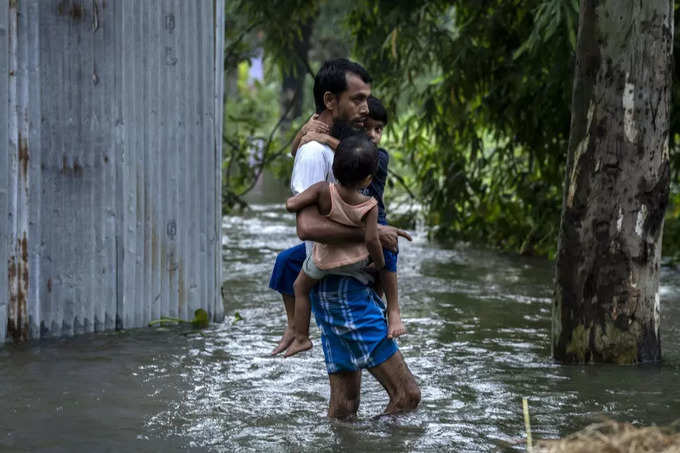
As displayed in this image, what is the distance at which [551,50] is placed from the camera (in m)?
10.2

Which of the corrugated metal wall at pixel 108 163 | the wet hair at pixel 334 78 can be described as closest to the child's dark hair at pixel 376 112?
the wet hair at pixel 334 78

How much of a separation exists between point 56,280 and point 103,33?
1720 mm

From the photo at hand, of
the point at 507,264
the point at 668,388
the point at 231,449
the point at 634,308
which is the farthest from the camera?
the point at 507,264

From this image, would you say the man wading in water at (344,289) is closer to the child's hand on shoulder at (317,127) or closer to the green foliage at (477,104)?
the child's hand on shoulder at (317,127)

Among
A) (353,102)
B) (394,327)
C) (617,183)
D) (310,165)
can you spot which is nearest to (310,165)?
(310,165)

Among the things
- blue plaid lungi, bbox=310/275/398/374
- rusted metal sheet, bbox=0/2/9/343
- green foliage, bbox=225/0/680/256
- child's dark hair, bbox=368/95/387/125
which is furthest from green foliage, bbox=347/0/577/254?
blue plaid lungi, bbox=310/275/398/374

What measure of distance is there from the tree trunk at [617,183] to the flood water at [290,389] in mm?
285

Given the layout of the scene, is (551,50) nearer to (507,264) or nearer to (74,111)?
(507,264)

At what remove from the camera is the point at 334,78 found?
506 centimetres

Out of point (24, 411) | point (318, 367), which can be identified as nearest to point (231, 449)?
point (24, 411)

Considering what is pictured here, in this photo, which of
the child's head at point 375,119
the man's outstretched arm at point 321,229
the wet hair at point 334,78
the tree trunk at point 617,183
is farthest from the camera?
the tree trunk at point 617,183

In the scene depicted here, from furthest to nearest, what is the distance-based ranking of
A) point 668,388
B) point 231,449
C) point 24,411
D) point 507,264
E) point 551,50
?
point 507,264 < point 551,50 < point 668,388 < point 24,411 < point 231,449

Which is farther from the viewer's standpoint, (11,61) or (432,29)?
(432,29)

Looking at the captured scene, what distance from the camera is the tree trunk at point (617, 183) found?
6.76m
